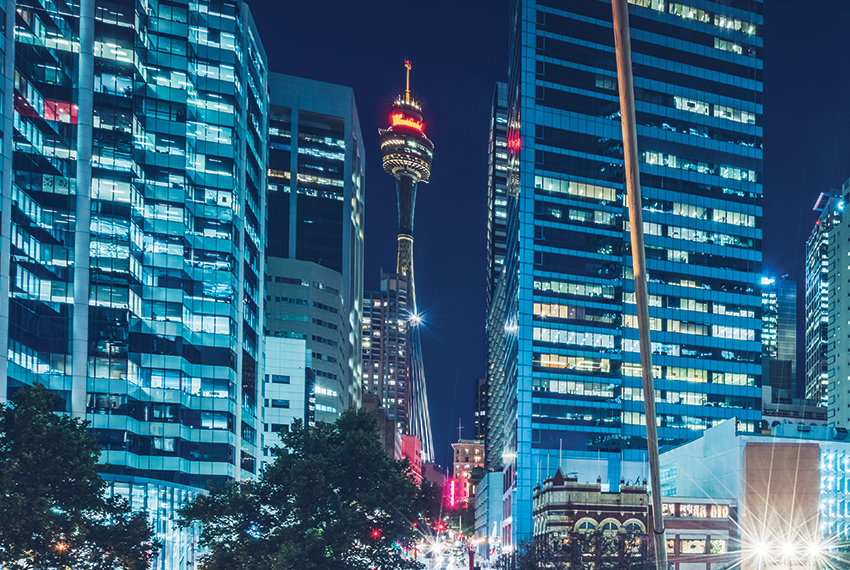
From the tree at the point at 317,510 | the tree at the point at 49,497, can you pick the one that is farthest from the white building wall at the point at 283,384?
the tree at the point at 49,497

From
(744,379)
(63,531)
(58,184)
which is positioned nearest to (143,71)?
(58,184)

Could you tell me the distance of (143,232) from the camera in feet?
336

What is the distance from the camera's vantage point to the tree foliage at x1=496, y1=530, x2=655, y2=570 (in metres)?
79.5

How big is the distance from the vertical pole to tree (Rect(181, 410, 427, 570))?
126ft

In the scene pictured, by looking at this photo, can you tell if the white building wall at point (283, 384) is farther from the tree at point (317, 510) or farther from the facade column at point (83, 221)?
the tree at point (317, 510)

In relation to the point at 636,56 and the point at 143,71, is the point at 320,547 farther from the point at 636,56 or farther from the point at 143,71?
the point at 636,56

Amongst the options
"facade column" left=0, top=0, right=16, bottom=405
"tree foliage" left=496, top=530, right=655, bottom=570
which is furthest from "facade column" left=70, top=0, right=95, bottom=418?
"tree foliage" left=496, top=530, right=655, bottom=570

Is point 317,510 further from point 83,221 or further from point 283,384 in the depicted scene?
point 283,384

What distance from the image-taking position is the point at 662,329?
Result: 436ft

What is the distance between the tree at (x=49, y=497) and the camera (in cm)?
3844

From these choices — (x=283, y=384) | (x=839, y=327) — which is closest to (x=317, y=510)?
(x=283, y=384)

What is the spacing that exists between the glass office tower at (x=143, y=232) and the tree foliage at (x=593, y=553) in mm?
37421

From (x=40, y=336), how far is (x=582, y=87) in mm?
97638

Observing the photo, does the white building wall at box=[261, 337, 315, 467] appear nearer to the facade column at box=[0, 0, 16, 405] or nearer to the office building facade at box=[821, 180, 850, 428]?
the facade column at box=[0, 0, 16, 405]
